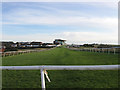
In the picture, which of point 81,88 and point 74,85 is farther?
point 74,85

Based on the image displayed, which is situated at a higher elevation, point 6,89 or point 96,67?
point 96,67

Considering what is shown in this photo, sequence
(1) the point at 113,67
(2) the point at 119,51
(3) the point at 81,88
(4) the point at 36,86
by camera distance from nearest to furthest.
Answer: (1) the point at 113,67 < (3) the point at 81,88 < (4) the point at 36,86 < (2) the point at 119,51

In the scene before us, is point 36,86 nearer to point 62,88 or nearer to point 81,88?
point 62,88

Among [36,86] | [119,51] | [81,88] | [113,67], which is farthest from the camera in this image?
[119,51]

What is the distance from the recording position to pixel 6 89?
4.06m

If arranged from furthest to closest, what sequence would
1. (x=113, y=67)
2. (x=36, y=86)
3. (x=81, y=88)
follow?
(x=36, y=86)
(x=81, y=88)
(x=113, y=67)

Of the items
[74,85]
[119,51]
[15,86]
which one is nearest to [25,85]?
[15,86]

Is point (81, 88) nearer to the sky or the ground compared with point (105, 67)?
nearer to the ground

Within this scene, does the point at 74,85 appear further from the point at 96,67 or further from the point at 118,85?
the point at 96,67

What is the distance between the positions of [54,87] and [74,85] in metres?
0.55

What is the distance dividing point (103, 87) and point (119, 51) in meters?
14.6

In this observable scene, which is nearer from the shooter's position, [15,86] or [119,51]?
[15,86]

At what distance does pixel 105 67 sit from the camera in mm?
2604

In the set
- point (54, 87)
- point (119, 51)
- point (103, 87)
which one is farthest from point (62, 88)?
point (119, 51)
